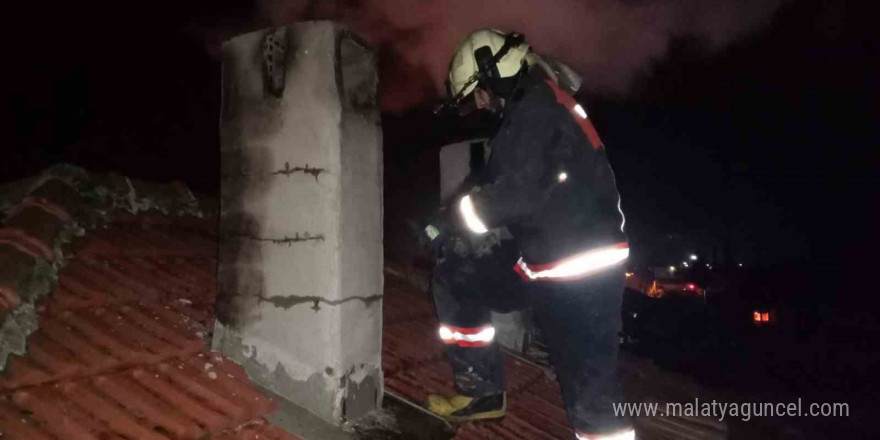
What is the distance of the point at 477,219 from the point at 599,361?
87 centimetres

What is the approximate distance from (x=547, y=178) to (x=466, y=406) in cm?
137

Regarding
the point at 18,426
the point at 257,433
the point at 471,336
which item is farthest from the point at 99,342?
the point at 471,336

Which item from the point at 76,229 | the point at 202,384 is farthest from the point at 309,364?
the point at 76,229

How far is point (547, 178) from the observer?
8.54 feet

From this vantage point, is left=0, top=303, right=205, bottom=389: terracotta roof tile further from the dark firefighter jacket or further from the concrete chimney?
the dark firefighter jacket

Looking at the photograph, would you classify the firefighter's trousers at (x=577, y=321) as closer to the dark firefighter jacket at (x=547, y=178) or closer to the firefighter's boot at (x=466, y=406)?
the dark firefighter jacket at (x=547, y=178)

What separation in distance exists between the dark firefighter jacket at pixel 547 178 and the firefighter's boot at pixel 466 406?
98 cm

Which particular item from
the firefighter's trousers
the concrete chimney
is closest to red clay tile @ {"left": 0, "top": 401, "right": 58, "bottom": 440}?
the concrete chimney

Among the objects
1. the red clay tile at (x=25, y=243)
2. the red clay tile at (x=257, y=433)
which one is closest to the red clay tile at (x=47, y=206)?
the red clay tile at (x=25, y=243)

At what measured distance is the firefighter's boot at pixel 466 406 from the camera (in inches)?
119

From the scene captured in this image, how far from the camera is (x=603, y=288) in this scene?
2.57m

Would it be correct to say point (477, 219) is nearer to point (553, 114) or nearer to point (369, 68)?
point (553, 114)

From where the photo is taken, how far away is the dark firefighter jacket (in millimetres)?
2572

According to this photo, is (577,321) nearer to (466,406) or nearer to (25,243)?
(466,406)
